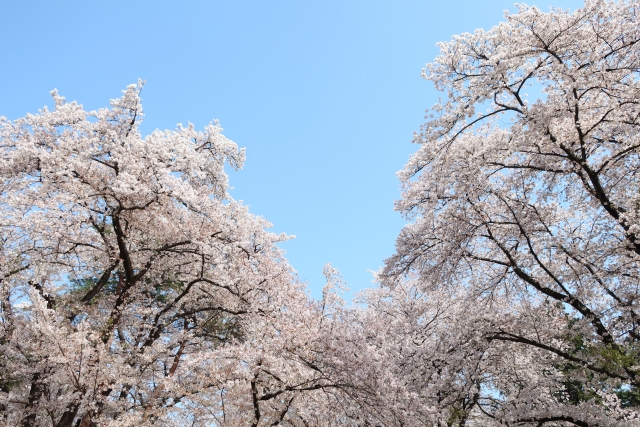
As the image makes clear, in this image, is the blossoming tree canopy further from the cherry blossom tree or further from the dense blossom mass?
the cherry blossom tree

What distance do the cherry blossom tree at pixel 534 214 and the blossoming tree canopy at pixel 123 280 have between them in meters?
3.55

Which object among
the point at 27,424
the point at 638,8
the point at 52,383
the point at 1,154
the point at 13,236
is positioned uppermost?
the point at 638,8

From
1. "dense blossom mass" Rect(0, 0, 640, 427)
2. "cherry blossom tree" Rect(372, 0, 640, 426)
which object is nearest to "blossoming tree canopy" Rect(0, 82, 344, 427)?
"dense blossom mass" Rect(0, 0, 640, 427)

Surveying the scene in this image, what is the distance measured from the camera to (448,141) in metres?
8.84

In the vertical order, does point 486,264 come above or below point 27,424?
above

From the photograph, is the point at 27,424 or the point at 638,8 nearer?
the point at 638,8

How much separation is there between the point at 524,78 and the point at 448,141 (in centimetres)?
187

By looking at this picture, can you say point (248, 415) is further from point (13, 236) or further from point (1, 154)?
point (1, 154)

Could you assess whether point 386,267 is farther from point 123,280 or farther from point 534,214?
point 123,280

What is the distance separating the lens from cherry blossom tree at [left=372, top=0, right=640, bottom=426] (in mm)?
7121

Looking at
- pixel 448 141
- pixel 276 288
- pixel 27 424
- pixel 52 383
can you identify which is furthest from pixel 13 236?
pixel 448 141

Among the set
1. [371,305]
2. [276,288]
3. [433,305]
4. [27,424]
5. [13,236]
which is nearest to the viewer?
[27,424]

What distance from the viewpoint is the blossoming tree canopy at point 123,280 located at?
29.2ft

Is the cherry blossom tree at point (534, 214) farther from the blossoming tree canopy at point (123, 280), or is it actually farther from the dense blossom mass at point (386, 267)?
the blossoming tree canopy at point (123, 280)
